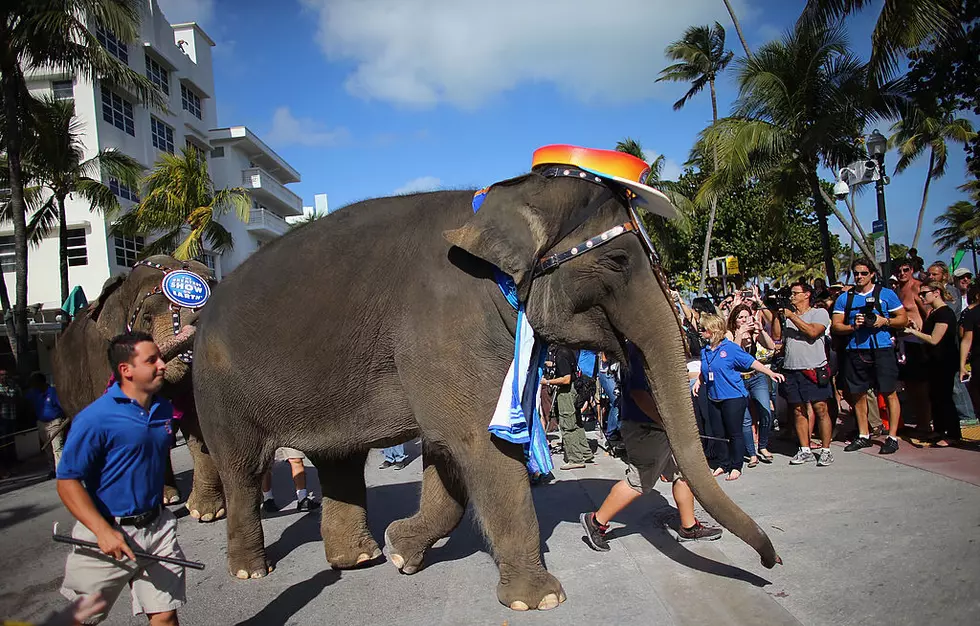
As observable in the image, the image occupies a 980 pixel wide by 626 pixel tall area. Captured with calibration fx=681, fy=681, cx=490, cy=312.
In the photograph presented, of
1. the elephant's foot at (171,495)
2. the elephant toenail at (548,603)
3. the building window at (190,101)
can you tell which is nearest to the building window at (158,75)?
the building window at (190,101)

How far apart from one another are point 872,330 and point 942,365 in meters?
0.89

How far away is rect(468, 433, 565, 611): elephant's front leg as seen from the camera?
380 centimetres

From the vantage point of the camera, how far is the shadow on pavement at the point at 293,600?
13.4 ft

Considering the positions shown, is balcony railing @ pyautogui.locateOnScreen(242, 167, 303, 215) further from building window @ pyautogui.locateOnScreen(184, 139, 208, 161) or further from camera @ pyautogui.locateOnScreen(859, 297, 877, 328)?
camera @ pyautogui.locateOnScreen(859, 297, 877, 328)

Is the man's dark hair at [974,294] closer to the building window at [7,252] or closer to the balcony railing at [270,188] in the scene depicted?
the building window at [7,252]

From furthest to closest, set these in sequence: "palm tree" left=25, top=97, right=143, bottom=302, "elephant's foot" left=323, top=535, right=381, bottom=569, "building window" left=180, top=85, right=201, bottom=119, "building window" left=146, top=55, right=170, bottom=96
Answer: "building window" left=180, top=85, right=201, bottom=119
"building window" left=146, top=55, right=170, bottom=96
"palm tree" left=25, top=97, right=143, bottom=302
"elephant's foot" left=323, top=535, right=381, bottom=569

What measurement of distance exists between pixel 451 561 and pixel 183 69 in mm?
35770

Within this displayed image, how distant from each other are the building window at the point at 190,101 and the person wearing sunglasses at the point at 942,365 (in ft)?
115

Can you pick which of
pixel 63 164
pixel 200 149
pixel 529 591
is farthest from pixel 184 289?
pixel 200 149

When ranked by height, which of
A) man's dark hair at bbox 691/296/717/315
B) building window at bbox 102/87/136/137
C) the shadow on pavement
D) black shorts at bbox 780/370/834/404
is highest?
building window at bbox 102/87/136/137

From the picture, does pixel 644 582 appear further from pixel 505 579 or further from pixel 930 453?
pixel 930 453

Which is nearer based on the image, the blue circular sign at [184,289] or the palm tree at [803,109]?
the blue circular sign at [184,289]

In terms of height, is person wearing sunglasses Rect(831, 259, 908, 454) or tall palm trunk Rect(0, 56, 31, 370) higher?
tall palm trunk Rect(0, 56, 31, 370)

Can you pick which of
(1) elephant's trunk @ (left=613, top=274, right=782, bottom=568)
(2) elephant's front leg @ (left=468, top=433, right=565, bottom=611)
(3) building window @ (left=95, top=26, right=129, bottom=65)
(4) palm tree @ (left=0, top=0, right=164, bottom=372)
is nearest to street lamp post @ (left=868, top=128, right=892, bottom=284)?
(1) elephant's trunk @ (left=613, top=274, right=782, bottom=568)
